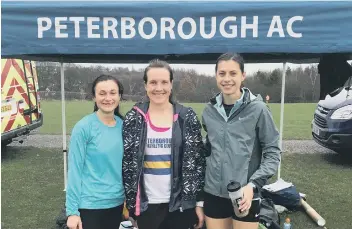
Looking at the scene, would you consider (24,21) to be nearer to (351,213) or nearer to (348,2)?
(348,2)

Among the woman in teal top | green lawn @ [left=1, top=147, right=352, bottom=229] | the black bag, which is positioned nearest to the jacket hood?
the woman in teal top

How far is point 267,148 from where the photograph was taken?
7.72ft

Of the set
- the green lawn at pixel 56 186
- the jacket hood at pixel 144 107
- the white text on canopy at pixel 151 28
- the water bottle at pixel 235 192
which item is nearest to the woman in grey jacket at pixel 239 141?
the water bottle at pixel 235 192

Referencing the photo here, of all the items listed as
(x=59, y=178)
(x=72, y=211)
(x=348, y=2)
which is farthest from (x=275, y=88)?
(x=72, y=211)

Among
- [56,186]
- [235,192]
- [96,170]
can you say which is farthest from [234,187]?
[56,186]

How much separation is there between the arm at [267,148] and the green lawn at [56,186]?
2249 millimetres

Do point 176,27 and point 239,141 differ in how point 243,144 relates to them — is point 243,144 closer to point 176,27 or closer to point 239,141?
point 239,141

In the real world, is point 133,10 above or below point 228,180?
above

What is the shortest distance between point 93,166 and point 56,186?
390 cm

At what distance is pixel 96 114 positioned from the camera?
8.04 ft

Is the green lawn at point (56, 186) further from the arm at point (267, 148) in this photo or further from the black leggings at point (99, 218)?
the arm at point (267, 148)

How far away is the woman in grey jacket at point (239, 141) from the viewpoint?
91.7 inches

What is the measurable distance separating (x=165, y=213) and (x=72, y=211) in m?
0.59

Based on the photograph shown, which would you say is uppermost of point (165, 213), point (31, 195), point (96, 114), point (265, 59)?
point (265, 59)
